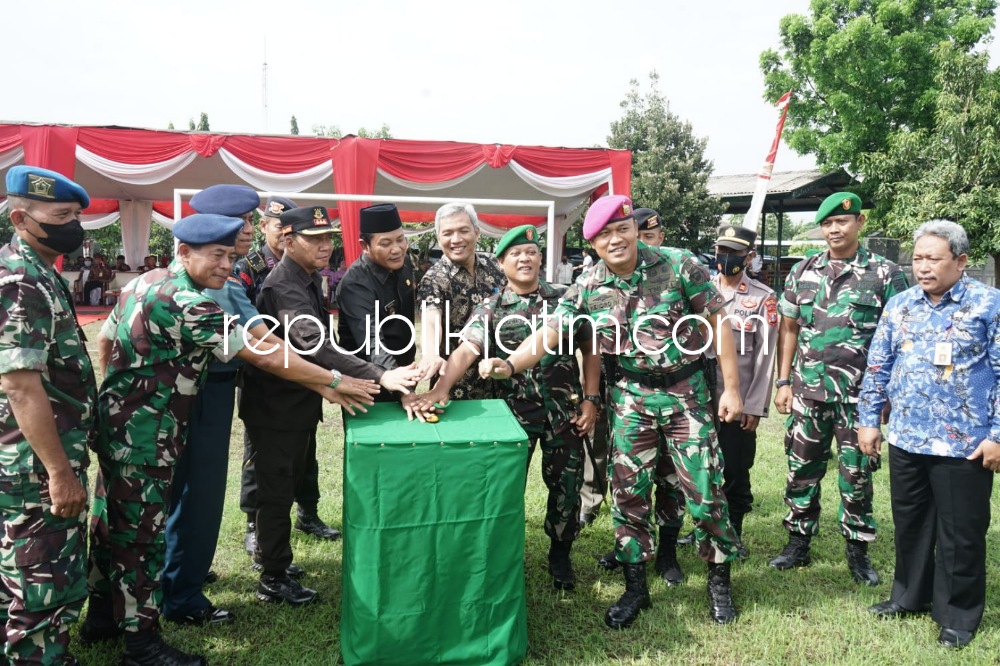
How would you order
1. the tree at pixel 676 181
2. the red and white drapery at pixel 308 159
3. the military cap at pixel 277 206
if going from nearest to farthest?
the military cap at pixel 277 206, the red and white drapery at pixel 308 159, the tree at pixel 676 181

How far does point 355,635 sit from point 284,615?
0.70m

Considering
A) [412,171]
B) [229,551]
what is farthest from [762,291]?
[412,171]

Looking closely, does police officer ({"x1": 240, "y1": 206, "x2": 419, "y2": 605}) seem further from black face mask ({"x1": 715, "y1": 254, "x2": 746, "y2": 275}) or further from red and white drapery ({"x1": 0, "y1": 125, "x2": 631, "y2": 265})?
red and white drapery ({"x1": 0, "y1": 125, "x2": 631, "y2": 265})

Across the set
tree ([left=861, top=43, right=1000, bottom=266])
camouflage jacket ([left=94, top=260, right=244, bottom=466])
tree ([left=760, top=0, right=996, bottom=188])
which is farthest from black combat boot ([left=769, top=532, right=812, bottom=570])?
tree ([left=760, top=0, right=996, bottom=188])

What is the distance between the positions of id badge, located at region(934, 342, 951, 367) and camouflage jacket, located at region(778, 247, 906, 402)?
55cm

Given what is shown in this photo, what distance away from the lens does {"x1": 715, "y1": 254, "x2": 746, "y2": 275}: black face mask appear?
3.91 meters

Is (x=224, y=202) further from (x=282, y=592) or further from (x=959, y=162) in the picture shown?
(x=959, y=162)

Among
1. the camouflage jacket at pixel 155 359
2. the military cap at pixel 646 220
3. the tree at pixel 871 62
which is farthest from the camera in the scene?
the tree at pixel 871 62

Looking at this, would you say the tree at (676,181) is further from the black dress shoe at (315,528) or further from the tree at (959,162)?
the black dress shoe at (315,528)

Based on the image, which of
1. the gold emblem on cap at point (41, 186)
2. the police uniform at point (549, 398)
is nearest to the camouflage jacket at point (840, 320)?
the police uniform at point (549, 398)

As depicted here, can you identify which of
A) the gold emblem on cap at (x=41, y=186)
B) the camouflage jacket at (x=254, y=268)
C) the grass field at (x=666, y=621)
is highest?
the gold emblem on cap at (x=41, y=186)

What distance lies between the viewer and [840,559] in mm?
3754

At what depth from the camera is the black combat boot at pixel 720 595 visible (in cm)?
305

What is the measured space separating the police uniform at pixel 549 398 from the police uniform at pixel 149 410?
3.92 feet
